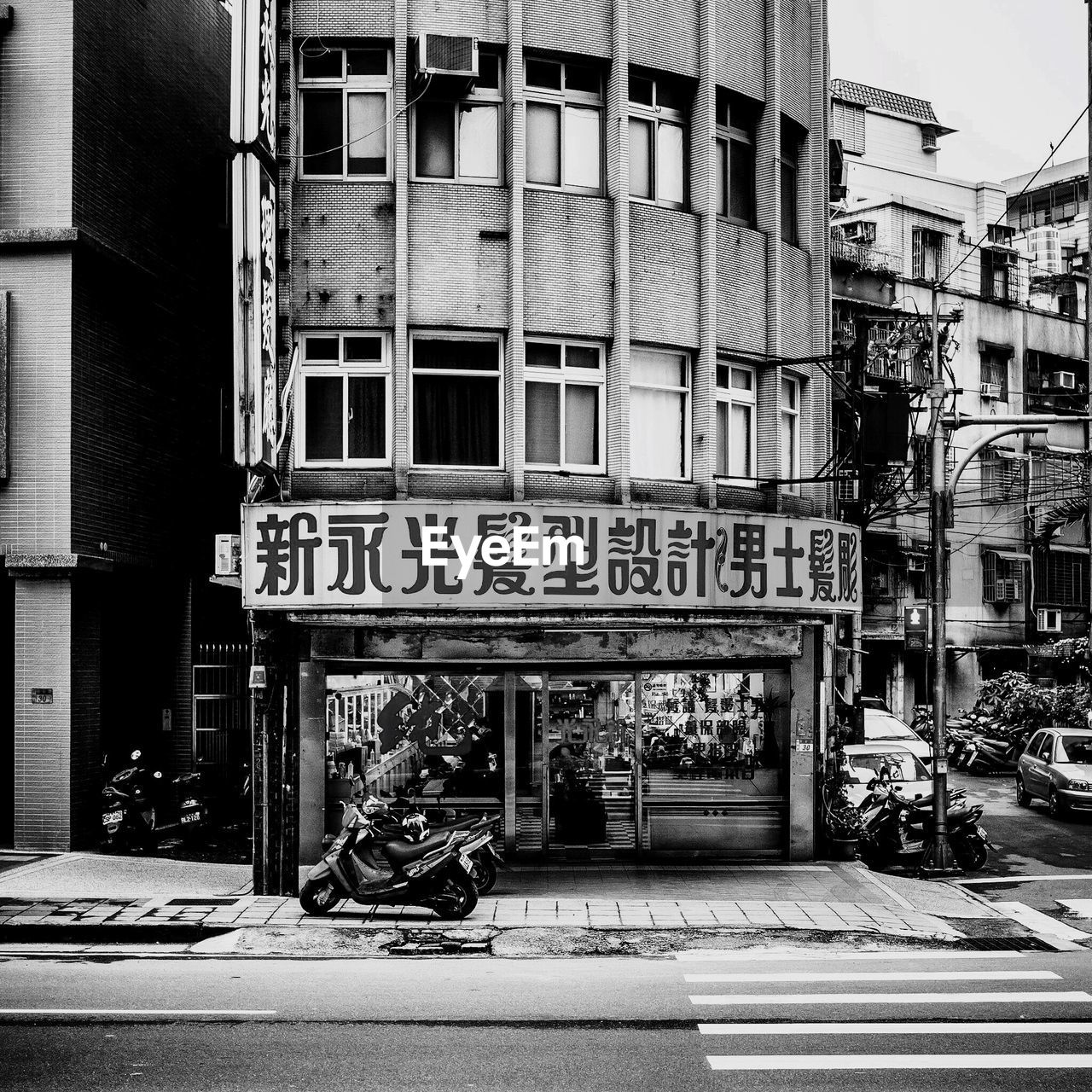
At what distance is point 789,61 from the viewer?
739 inches

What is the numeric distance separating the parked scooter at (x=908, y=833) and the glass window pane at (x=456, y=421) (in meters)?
7.17

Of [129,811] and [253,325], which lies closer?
[253,325]

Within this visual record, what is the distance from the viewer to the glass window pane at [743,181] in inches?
710

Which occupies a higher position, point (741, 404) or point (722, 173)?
point (722, 173)

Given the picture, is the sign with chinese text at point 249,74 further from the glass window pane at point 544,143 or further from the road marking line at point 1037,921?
the road marking line at point 1037,921

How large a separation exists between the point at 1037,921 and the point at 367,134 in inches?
458

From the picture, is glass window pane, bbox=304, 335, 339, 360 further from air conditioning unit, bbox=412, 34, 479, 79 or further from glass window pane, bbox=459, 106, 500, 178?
air conditioning unit, bbox=412, 34, 479, 79

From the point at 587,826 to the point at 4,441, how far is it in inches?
333

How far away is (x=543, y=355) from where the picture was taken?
16.4 metres

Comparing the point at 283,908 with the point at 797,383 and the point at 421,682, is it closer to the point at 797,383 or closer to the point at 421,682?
the point at 421,682

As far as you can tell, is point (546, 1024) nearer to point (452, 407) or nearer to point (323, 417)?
point (452, 407)

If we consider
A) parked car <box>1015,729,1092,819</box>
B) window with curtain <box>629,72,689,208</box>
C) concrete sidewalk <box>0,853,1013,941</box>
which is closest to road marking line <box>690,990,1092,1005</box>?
concrete sidewalk <box>0,853,1013,941</box>

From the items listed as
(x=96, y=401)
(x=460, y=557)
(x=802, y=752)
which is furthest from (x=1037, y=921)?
(x=96, y=401)

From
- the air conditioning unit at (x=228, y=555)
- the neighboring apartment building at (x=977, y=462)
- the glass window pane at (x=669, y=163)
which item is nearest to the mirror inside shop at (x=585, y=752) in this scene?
the air conditioning unit at (x=228, y=555)
